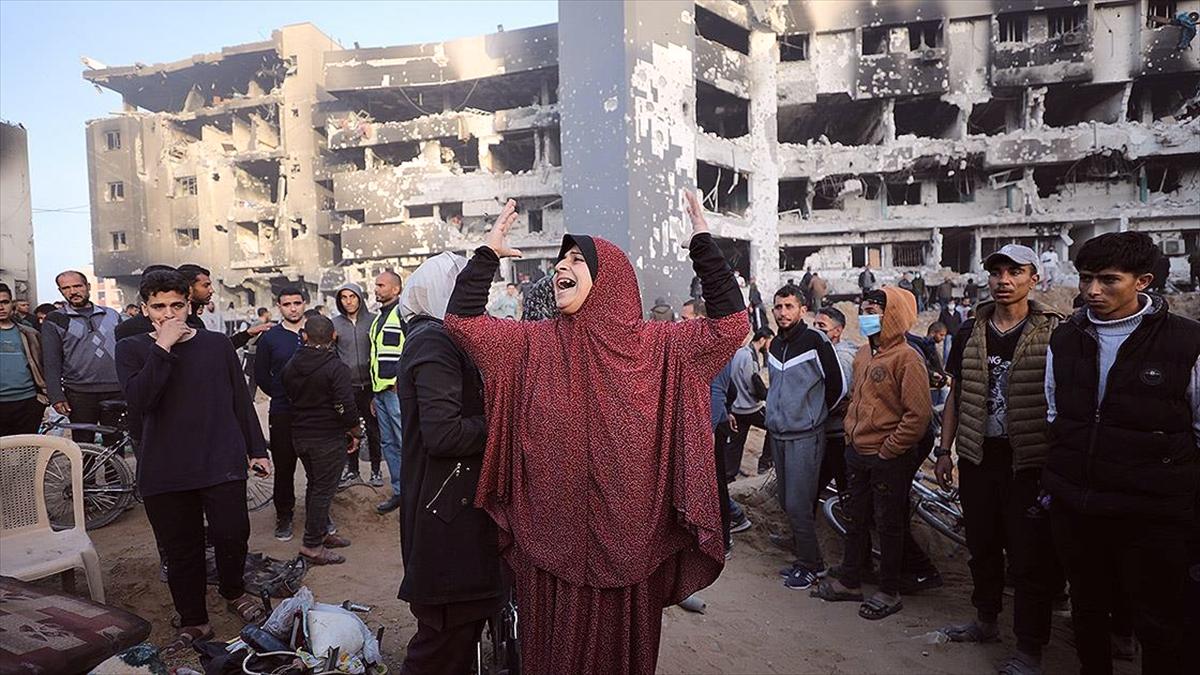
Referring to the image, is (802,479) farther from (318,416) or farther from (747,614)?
(318,416)

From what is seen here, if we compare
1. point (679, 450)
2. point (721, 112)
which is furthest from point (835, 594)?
point (721, 112)

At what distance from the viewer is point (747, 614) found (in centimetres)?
399

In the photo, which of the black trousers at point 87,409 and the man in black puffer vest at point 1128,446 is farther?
the black trousers at point 87,409

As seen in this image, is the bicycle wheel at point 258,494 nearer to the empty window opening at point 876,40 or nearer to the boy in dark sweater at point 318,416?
the boy in dark sweater at point 318,416

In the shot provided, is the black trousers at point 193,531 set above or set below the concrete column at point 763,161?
below

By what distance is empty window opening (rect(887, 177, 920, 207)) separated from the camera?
27.7m

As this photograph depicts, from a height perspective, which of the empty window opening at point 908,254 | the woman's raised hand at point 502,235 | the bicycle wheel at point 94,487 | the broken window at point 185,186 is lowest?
the bicycle wheel at point 94,487

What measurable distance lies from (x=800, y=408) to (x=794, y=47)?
27232mm

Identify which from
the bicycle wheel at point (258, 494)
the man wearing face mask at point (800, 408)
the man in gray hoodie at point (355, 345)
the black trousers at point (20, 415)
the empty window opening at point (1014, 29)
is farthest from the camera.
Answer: the empty window opening at point (1014, 29)

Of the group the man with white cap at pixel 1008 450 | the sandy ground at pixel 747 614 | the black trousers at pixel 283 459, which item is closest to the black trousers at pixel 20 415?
the sandy ground at pixel 747 614

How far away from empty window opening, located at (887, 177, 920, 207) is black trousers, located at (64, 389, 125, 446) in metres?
28.6

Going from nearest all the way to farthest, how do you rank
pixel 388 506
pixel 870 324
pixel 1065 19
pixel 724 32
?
pixel 870 324 → pixel 388 506 → pixel 1065 19 → pixel 724 32

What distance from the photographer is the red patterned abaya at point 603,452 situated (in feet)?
6.61

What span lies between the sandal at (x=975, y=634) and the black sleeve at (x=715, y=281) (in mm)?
2732
